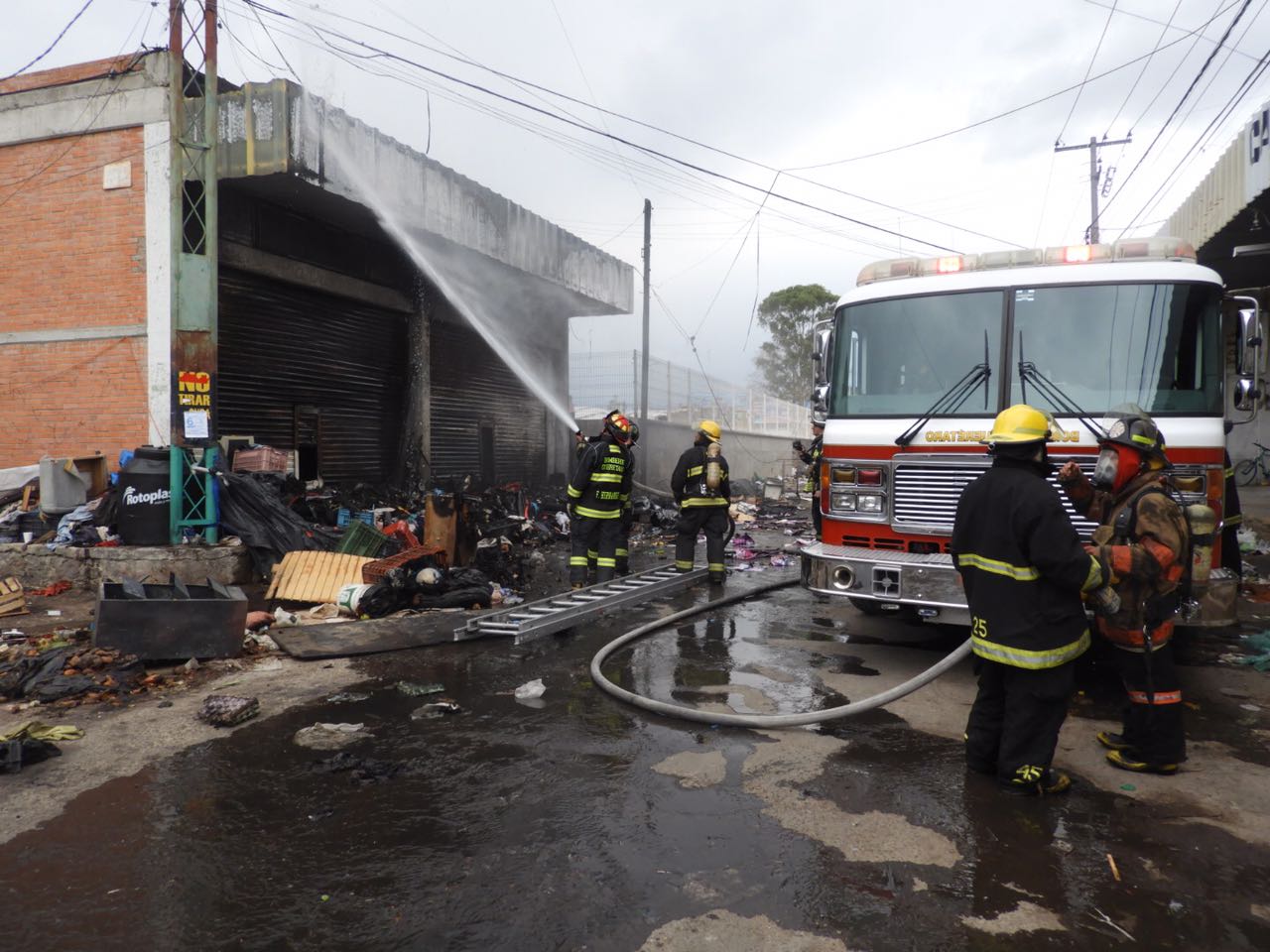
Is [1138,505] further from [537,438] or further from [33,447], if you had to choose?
[537,438]

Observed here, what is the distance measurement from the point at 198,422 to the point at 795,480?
15.4 meters

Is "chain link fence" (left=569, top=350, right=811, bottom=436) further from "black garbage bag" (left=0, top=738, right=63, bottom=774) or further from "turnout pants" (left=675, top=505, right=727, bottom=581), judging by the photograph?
"black garbage bag" (left=0, top=738, right=63, bottom=774)

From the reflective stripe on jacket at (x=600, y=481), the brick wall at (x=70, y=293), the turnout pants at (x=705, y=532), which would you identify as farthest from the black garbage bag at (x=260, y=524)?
the turnout pants at (x=705, y=532)

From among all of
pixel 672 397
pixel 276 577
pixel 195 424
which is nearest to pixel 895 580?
pixel 276 577

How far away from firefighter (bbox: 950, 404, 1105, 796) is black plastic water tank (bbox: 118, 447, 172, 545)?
7.76 m

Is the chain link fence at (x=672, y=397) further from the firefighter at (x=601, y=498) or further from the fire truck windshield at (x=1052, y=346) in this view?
the fire truck windshield at (x=1052, y=346)

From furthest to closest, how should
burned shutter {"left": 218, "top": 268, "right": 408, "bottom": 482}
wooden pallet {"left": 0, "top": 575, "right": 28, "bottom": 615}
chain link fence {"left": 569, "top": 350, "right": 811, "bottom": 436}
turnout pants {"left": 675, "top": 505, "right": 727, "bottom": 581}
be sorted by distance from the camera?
chain link fence {"left": 569, "top": 350, "right": 811, "bottom": 436}, burned shutter {"left": 218, "top": 268, "right": 408, "bottom": 482}, turnout pants {"left": 675, "top": 505, "right": 727, "bottom": 581}, wooden pallet {"left": 0, "top": 575, "right": 28, "bottom": 615}

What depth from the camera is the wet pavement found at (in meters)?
2.50

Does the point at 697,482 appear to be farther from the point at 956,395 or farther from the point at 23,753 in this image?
the point at 23,753

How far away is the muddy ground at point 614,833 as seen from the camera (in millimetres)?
2510

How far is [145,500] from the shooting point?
8.03 meters

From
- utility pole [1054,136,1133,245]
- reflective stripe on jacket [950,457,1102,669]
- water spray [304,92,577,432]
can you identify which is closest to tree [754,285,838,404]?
utility pole [1054,136,1133,245]

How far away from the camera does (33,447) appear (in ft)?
33.7

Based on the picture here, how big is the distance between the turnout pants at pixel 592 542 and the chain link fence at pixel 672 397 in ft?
36.0
